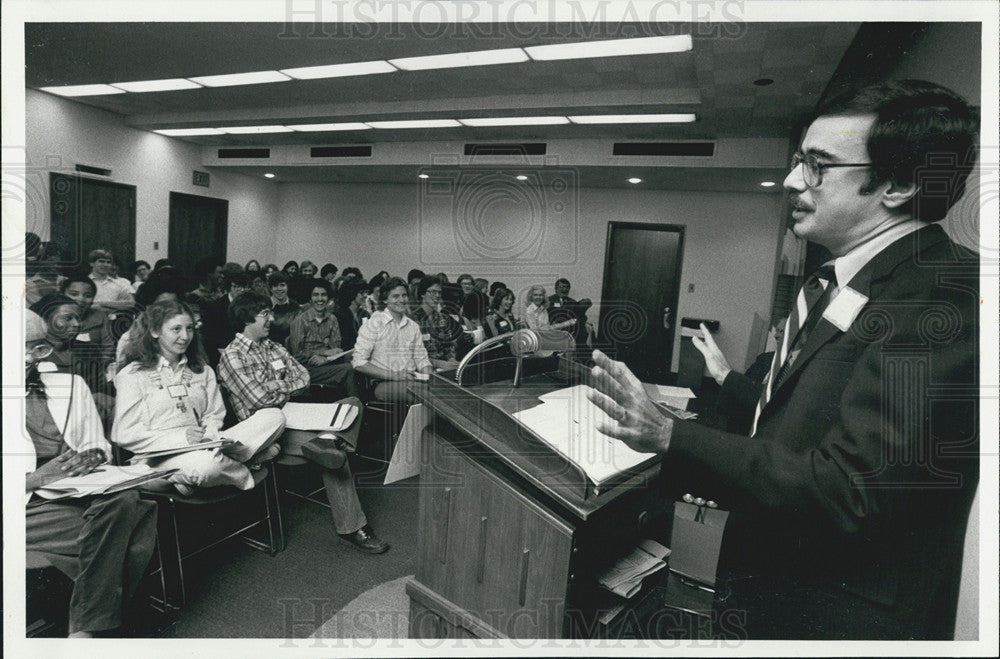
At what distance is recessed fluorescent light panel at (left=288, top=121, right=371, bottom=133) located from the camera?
7.03m

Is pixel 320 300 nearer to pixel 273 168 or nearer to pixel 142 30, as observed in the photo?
pixel 142 30

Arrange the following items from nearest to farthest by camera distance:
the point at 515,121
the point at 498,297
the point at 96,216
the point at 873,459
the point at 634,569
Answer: the point at 873,459 → the point at 634,569 → the point at 515,121 → the point at 96,216 → the point at 498,297

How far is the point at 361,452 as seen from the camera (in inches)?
160

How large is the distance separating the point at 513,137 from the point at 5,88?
645 centimetres

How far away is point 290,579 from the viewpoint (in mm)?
2420

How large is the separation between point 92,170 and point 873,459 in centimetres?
887

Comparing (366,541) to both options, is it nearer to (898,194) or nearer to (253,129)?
(898,194)

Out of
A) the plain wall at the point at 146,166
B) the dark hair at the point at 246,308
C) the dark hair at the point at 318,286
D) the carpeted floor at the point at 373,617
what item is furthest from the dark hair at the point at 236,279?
the carpeted floor at the point at 373,617

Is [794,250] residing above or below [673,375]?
above

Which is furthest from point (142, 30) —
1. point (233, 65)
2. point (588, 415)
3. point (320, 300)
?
point (588, 415)

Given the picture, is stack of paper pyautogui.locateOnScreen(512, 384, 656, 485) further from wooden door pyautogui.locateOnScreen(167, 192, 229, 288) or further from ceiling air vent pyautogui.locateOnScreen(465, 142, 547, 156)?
wooden door pyautogui.locateOnScreen(167, 192, 229, 288)

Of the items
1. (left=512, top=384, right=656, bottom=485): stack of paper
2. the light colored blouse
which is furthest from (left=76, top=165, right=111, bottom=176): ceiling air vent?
(left=512, top=384, right=656, bottom=485): stack of paper

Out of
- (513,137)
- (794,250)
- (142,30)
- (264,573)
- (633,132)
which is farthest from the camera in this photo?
(513,137)

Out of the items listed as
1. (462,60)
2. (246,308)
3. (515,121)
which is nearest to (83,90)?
(462,60)
